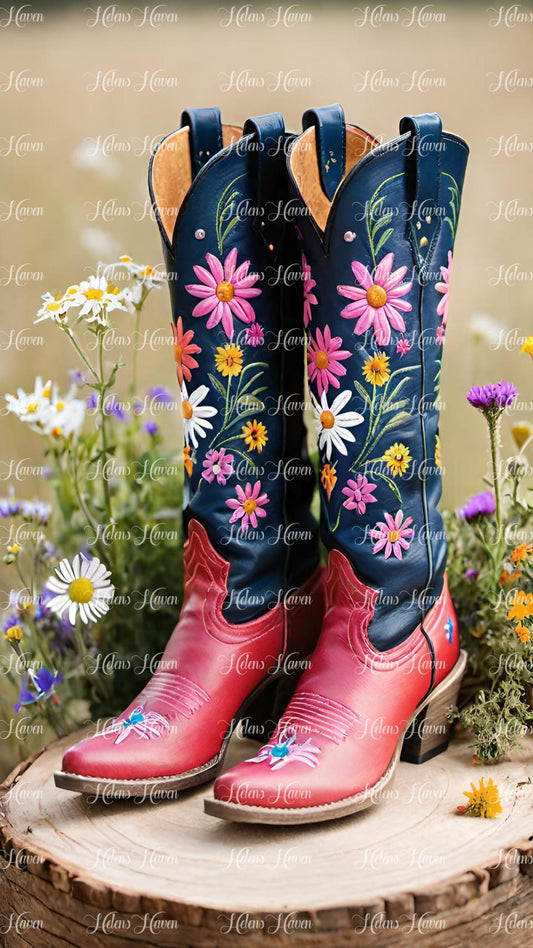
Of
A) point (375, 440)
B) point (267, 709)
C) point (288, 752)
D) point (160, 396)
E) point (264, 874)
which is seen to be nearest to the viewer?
point (264, 874)

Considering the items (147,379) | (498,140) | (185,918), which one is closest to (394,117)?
(498,140)

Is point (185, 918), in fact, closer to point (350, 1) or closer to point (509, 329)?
point (509, 329)

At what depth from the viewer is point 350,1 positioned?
99.9 inches

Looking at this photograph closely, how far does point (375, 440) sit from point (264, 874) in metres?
0.63

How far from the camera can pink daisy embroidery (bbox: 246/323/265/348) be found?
4.80 ft

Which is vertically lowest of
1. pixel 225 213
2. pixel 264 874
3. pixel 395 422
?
pixel 264 874

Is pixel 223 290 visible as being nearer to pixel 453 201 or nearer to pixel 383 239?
pixel 383 239

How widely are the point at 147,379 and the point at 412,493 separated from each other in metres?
1.41

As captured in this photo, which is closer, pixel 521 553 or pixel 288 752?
pixel 288 752

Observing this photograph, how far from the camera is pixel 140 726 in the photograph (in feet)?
4.47

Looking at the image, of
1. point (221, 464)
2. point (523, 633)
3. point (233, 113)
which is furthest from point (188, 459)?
point (233, 113)

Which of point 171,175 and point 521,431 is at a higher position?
point 171,175

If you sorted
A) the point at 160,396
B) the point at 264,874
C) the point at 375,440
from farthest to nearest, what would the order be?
the point at 160,396 < the point at 375,440 < the point at 264,874

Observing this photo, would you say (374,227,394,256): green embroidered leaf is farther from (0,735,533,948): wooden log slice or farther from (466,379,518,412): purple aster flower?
(0,735,533,948): wooden log slice
